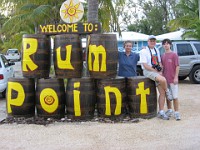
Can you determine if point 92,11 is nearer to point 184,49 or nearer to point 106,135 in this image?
point 106,135

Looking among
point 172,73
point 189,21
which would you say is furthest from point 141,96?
point 189,21

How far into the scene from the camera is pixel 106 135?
236 inches

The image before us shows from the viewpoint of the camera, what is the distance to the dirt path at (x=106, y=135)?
5425mm

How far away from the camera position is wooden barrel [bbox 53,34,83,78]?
23.4ft

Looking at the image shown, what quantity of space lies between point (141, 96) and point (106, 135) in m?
1.50

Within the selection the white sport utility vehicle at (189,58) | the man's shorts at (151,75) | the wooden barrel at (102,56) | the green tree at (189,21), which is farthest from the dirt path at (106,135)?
the green tree at (189,21)

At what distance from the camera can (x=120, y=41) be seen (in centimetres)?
2459

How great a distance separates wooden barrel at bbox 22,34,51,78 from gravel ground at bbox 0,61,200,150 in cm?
118

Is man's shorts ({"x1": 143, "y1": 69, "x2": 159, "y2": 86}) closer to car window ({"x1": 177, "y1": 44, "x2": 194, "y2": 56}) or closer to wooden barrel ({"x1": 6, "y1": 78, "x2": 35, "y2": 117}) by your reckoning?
wooden barrel ({"x1": 6, "y1": 78, "x2": 35, "y2": 117})

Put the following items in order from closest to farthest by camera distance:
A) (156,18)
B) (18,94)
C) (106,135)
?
1. (106,135)
2. (18,94)
3. (156,18)

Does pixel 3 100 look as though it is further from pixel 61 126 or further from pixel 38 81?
pixel 61 126

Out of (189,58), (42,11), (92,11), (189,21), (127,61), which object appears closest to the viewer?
(127,61)

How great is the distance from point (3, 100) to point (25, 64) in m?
4.01

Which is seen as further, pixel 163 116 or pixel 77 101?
pixel 163 116
